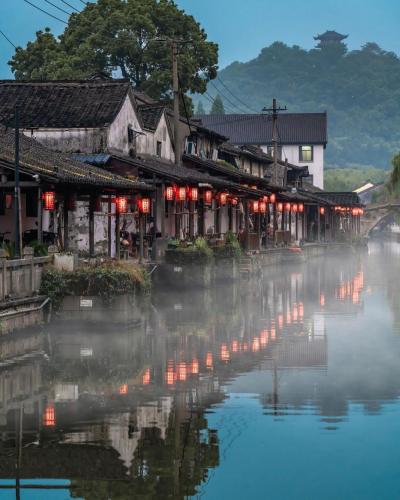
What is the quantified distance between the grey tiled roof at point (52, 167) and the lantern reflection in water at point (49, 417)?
46.3 ft

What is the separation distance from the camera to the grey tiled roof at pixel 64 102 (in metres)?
47.2

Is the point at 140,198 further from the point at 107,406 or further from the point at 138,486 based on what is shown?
the point at 138,486

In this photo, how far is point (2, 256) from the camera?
25.9 meters

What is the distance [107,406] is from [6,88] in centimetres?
3527

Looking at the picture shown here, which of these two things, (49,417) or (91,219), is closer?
(49,417)

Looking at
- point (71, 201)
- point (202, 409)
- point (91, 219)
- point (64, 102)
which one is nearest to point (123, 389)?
point (202, 409)

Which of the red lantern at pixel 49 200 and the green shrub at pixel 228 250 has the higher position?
the red lantern at pixel 49 200

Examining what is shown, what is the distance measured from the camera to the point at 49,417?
663 inches

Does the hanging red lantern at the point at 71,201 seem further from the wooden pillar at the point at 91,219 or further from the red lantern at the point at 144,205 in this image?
the red lantern at the point at 144,205

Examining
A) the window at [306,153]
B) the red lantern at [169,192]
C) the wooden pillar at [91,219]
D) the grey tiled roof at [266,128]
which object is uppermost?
the grey tiled roof at [266,128]

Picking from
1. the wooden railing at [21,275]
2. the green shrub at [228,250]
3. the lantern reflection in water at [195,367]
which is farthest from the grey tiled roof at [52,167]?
the lantern reflection in water at [195,367]

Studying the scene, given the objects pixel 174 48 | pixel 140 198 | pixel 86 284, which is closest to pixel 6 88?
pixel 174 48

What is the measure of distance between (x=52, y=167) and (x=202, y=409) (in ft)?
57.4

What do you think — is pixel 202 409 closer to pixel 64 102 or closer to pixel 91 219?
pixel 91 219
